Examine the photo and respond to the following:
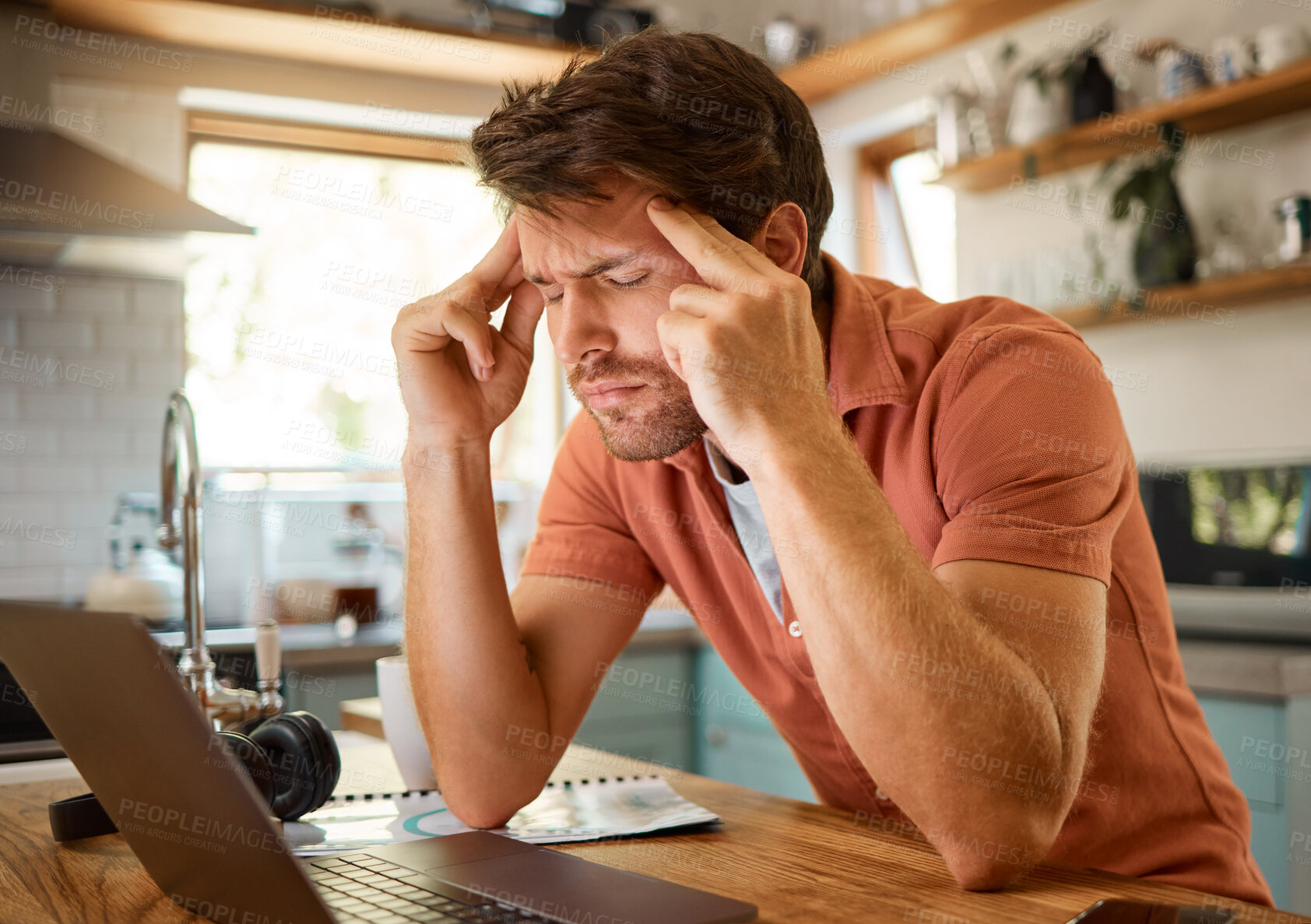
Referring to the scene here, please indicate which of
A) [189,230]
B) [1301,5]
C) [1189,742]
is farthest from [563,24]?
[1189,742]

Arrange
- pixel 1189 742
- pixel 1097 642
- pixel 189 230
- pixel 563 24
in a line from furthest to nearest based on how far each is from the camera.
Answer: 1. pixel 563 24
2. pixel 189 230
3. pixel 1189 742
4. pixel 1097 642

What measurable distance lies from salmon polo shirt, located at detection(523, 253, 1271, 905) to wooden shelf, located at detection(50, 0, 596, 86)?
7.95 feet

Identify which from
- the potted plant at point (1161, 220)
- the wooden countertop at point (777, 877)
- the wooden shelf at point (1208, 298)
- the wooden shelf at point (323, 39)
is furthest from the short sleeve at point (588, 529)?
the wooden shelf at point (323, 39)

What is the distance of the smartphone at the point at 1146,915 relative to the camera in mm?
666

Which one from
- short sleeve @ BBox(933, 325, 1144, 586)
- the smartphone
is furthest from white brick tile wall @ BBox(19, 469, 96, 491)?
the smartphone

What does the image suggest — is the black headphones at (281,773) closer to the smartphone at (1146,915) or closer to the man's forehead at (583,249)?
the man's forehead at (583,249)

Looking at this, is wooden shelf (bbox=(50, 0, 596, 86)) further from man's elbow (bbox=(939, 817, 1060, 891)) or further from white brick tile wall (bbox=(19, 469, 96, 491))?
man's elbow (bbox=(939, 817, 1060, 891))

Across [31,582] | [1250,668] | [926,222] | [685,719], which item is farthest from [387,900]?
[926,222]

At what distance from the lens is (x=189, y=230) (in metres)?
2.88

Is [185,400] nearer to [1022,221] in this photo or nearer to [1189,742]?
[1189,742]

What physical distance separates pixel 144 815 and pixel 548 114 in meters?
0.73

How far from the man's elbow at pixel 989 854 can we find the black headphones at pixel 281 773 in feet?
1.80

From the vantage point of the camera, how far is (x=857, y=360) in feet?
3.84

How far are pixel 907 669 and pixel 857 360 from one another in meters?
0.45
